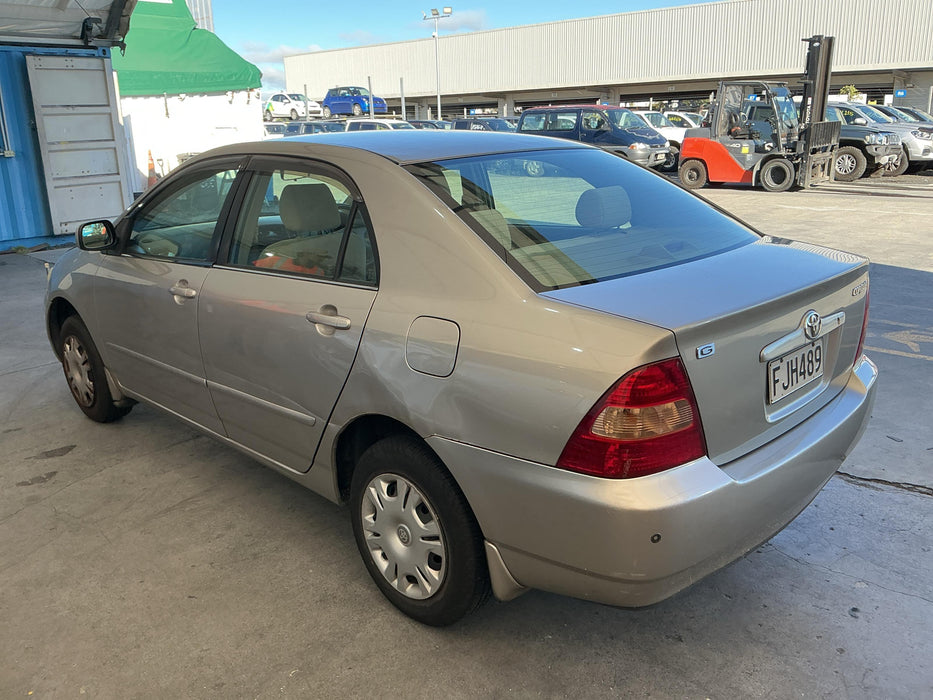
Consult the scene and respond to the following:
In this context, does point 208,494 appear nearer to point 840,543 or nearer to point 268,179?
point 268,179

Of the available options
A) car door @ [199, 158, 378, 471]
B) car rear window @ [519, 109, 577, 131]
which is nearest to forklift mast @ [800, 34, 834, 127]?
car rear window @ [519, 109, 577, 131]

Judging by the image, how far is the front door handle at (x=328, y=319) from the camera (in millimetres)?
2611

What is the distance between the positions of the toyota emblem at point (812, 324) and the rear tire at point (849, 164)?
17.2 metres

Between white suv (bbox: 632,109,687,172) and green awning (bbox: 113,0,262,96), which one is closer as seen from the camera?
green awning (bbox: 113,0,262,96)

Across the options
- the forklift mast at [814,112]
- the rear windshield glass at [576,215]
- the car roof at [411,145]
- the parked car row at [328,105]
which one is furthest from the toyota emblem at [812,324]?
the parked car row at [328,105]

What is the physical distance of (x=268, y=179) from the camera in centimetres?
316

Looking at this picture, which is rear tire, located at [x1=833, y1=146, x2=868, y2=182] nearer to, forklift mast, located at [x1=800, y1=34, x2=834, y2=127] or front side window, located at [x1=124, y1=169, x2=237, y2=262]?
forklift mast, located at [x1=800, y1=34, x2=834, y2=127]

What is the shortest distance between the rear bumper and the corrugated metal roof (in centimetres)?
→ 4255

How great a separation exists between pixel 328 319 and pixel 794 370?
1518mm

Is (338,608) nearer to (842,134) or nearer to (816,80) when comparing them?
(816,80)

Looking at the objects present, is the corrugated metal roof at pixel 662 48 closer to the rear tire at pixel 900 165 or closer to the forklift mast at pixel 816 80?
the rear tire at pixel 900 165

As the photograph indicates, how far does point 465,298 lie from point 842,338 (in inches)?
52.1

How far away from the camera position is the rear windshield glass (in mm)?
2459

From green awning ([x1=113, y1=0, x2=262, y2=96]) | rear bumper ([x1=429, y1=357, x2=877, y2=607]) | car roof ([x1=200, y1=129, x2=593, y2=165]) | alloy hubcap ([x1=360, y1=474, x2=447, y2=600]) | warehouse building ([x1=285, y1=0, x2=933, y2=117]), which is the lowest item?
alloy hubcap ([x1=360, y1=474, x2=447, y2=600])
